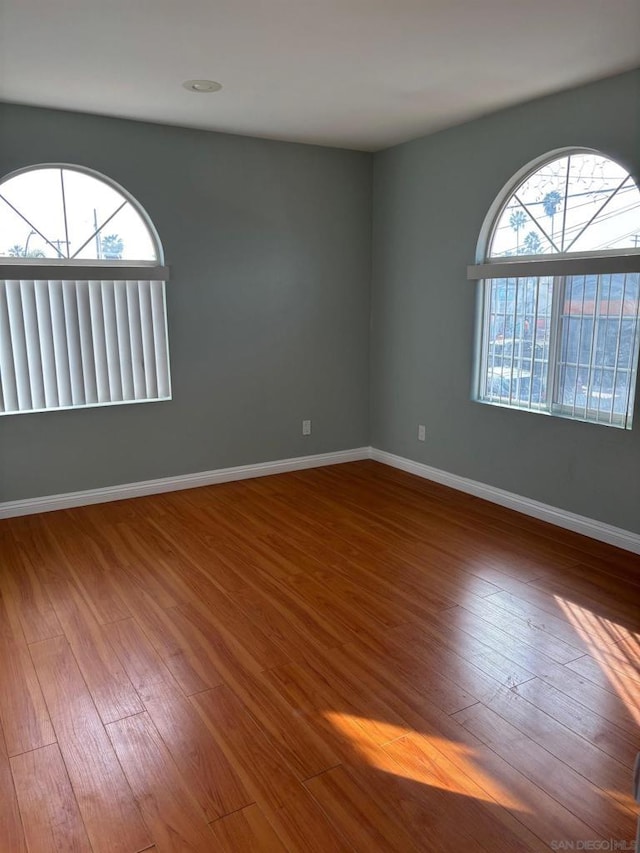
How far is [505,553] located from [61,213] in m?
3.45

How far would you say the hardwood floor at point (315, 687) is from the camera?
1.67 meters

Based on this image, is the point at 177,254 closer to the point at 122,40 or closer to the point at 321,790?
the point at 122,40

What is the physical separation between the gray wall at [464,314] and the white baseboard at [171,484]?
0.54 metres

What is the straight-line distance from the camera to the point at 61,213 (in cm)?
390

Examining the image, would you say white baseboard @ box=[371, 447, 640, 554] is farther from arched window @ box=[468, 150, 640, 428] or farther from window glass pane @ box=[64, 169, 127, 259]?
window glass pane @ box=[64, 169, 127, 259]

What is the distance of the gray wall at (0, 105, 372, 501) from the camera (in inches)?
156

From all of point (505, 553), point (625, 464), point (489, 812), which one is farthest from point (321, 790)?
point (625, 464)

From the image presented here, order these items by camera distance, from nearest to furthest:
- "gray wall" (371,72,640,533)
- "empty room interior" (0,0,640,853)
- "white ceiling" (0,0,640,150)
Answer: "empty room interior" (0,0,640,853) → "white ceiling" (0,0,640,150) → "gray wall" (371,72,640,533)

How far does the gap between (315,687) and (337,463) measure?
307cm

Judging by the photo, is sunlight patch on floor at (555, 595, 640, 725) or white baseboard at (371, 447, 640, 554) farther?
white baseboard at (371, 447, 640, 554)

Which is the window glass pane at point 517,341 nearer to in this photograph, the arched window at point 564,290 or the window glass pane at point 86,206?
the arched window at point 564,290

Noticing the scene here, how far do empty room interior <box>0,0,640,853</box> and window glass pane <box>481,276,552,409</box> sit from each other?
0.08 feet

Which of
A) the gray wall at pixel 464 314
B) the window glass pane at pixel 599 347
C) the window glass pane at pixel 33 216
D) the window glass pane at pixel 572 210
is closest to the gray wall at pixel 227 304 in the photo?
the window glass pane at pixel 33 216

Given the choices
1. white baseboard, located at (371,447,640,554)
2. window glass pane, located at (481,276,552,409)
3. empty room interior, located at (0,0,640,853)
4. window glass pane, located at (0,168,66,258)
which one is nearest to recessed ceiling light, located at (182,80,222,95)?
empty room interior, located at (0,0,640,853)
